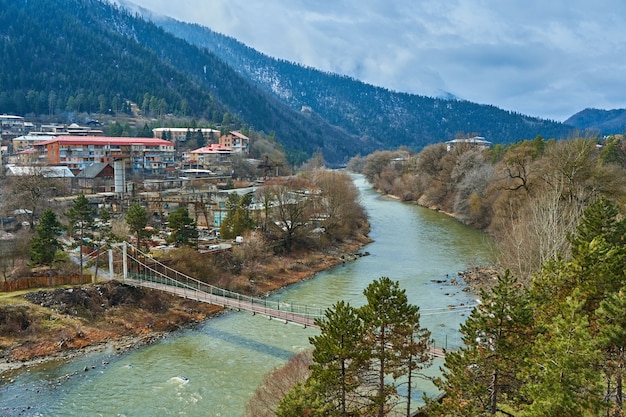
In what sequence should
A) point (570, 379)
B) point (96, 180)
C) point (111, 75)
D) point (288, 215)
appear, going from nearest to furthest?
point (570, 379)
point (288, 215)
point (96, 180)
point (111, 75)

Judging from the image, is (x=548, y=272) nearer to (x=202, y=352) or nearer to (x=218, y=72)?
(x=202, y=352)

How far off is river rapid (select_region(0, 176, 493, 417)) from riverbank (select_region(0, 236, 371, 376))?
77 cm

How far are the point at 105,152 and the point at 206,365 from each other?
4547cm

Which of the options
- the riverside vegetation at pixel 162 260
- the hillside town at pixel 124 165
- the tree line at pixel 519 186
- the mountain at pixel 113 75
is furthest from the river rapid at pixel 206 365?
the mountain at pixel 113 75

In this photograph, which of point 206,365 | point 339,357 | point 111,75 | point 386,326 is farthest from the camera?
point 111,75

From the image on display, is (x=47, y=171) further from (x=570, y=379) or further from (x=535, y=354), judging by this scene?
(x=570, y=379)

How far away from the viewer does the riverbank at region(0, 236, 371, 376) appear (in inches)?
684

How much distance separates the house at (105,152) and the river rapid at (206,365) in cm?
3738

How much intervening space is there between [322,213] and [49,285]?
2024cm

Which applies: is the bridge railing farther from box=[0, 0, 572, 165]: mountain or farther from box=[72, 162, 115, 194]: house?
box=[0, 0, 572, 165]: mountain

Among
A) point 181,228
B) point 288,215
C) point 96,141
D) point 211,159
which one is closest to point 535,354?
point 181,228

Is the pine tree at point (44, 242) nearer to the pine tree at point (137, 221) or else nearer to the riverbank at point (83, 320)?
the riverbank at point (83, 320)

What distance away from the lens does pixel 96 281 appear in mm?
21766

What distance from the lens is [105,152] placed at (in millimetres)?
55938
